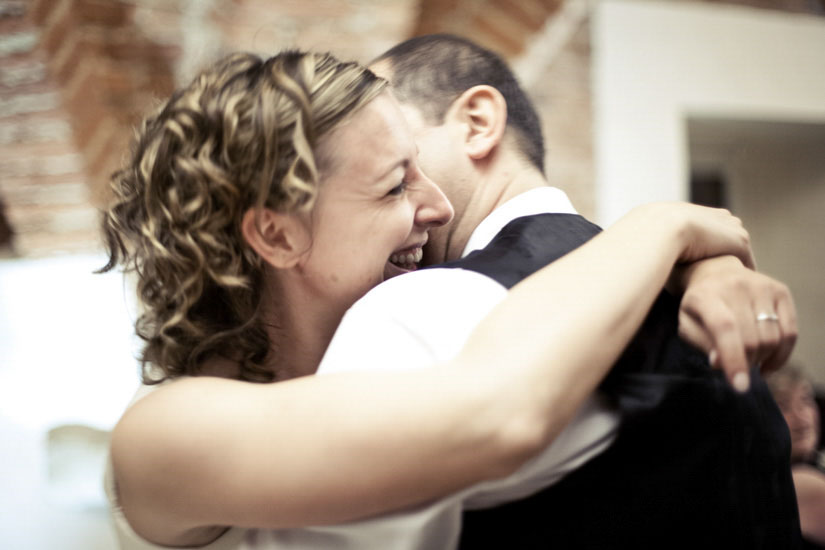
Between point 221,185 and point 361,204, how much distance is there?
0.66 ft

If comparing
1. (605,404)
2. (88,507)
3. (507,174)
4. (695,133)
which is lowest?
(88,507)

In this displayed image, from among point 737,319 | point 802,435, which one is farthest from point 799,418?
point 737,319

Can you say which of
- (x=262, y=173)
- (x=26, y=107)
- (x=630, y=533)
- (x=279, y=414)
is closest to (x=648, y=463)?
(x=630, y=533)

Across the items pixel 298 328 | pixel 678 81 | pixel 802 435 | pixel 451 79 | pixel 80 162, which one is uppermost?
pixel 451 79

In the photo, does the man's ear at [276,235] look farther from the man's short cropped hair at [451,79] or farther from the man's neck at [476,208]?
the man's short cropped hair at [451,79]

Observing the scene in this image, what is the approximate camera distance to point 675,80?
414cm

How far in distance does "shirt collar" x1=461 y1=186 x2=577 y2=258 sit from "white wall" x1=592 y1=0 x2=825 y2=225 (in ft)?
9.52

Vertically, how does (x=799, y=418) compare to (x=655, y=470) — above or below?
below

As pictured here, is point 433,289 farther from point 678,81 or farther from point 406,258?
point 678,81

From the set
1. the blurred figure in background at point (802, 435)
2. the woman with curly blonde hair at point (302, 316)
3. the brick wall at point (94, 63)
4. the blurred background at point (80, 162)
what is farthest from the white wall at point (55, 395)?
Result: the blurred figure in background at point (802, 435)

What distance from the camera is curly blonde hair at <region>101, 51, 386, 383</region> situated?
964 millimetres

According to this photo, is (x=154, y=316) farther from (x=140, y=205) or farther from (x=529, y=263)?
(x=529, y=263)

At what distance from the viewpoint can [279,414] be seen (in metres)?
0.74

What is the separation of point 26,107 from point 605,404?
2516 millimetres
